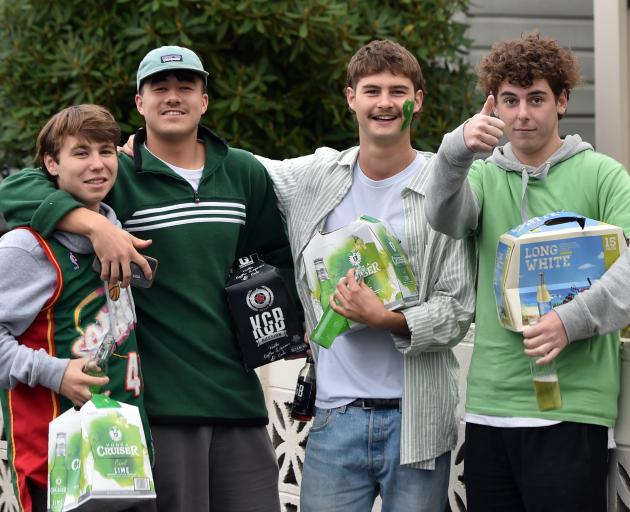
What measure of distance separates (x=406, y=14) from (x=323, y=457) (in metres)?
4.33

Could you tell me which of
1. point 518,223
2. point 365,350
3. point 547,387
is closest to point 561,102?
point 518,223

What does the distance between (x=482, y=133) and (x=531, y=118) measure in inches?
14.3

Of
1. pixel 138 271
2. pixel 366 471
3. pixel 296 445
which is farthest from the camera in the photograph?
pixel 296 445

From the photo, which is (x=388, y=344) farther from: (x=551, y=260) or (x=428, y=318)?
(x=551, y=260)

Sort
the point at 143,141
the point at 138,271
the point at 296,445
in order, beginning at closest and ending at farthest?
the point at 138,271, the point at 143,141, the point at 296,445

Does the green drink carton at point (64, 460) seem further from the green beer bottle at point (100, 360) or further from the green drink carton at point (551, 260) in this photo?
the green drink carton at point (551, 260)

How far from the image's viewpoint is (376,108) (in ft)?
13.2

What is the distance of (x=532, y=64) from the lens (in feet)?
12.5

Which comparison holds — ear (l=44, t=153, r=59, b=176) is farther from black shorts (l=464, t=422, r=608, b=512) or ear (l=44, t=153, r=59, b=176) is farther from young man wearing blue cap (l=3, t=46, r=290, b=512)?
black shorts (l=464, t=422, r=608, b=512)

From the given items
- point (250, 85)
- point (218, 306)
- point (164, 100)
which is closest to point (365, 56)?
point (164, 100)

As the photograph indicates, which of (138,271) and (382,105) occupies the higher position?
(382,105)

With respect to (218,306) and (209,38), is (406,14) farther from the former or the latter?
(218,306)

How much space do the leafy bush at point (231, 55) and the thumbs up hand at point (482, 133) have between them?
3.59 meters

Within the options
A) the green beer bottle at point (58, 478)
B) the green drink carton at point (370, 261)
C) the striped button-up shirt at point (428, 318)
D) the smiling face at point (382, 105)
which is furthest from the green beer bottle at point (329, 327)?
the green beer bottle at point (58, 478)
